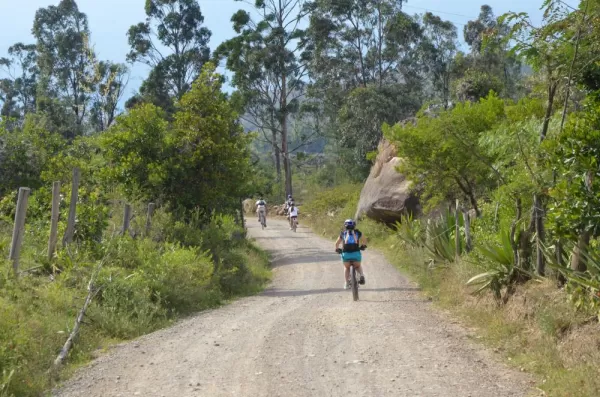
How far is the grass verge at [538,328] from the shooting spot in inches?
277

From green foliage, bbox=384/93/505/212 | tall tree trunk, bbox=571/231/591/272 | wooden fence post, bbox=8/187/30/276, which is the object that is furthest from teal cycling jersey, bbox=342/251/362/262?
wooden fence post, bbox=8/187/30/276

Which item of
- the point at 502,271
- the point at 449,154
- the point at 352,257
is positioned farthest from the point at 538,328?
the point at 449,154

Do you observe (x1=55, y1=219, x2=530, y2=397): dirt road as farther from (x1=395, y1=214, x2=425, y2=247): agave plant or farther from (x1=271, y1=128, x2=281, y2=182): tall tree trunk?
(x1=271, y1=128, x2=281, y2=182): tall tree trunk

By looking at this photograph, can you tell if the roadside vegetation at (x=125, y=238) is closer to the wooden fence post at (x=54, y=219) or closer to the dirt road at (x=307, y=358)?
the wooden fence post at (x=54, y=219)

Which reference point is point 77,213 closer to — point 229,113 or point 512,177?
point 229,113

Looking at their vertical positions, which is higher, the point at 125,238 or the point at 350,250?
the point at 125,238

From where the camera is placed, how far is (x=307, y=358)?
838 centimetres

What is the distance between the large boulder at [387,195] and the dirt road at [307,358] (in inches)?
520

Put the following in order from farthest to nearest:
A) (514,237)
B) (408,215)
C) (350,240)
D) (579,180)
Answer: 1. (408,215)
2. (350,240)
3. (514,237)
4. (579,180)

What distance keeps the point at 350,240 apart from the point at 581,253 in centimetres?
639

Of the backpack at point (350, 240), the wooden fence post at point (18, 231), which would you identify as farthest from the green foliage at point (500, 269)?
the wooden fence post at point (18, 231)

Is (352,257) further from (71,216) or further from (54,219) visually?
(54,219)

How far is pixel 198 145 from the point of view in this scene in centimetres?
1922

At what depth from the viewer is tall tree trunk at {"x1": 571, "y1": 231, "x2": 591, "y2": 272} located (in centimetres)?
827
